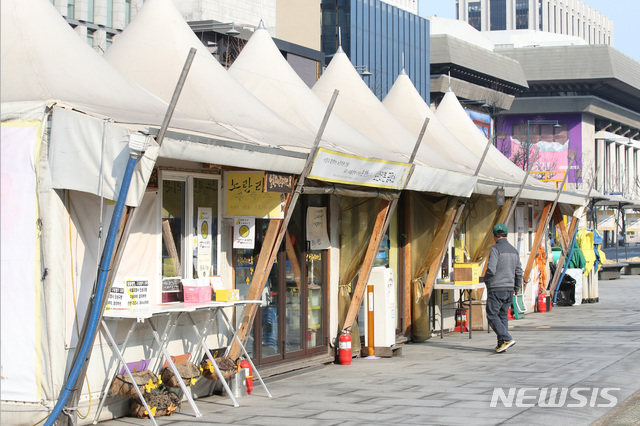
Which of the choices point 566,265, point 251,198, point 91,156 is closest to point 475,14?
point 566,265

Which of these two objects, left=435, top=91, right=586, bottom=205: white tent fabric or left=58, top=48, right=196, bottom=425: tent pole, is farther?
left=435, top=91, right=586, bottom=205: white tent fabric

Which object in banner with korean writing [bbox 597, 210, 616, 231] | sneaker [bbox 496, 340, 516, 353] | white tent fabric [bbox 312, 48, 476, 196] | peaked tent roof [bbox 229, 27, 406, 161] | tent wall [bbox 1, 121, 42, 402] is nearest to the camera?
tent wall [bbox 1, 121, 42, 402]

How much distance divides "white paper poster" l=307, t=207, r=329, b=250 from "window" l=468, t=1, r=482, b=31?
551ft

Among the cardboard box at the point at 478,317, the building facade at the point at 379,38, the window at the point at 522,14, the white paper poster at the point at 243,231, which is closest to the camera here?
the white paper poster at the point at 243,231

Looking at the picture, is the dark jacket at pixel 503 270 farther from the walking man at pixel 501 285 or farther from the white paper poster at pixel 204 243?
the white paper poster at pixel 204 243

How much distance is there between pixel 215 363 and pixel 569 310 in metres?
14.7

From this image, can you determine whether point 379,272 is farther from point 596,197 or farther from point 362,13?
point 362,13

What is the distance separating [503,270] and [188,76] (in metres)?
5.83

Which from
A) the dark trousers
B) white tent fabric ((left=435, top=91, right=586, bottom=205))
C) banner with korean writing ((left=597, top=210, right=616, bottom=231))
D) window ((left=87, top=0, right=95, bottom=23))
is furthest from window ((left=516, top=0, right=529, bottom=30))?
the dark trousers

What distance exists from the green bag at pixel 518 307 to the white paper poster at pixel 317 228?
7826mm

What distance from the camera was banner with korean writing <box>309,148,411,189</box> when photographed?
35.6 ft

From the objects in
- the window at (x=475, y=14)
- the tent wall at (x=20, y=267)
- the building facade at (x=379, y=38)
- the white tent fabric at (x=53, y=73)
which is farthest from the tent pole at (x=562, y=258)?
the window at (x=475, y=14)

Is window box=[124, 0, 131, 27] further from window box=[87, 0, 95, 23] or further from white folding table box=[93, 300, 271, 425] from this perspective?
white folding table box=[93, 300, 271, 425]

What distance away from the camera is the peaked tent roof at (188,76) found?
10211 millimetres
